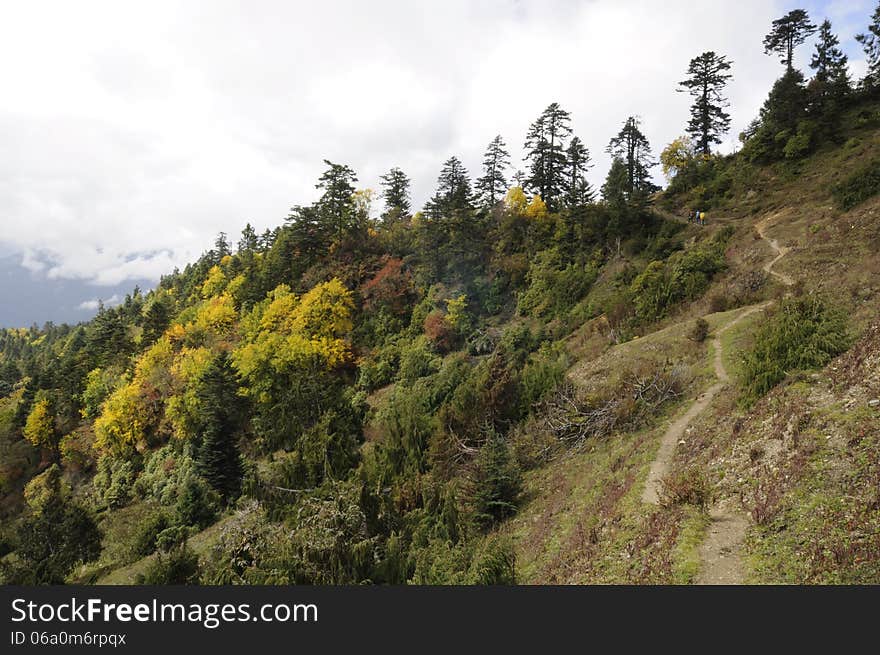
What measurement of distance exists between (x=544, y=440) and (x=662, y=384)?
5.02 m

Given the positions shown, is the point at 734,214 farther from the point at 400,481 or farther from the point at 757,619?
the point at 757,619

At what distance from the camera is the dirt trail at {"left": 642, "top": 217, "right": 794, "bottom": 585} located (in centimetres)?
663

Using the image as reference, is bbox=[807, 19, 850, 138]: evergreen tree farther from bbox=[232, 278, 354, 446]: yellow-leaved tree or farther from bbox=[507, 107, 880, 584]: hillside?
bbox=[232, 278, 354, 446]: yellow-leaved tree

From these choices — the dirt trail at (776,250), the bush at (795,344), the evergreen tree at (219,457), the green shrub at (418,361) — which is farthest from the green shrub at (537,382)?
the evergreen tree at (219,457)

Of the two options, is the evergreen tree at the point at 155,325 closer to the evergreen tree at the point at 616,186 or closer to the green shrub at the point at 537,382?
the green shrub at the point at 537,382

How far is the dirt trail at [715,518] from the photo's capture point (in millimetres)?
6633

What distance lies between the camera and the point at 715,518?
314 inches

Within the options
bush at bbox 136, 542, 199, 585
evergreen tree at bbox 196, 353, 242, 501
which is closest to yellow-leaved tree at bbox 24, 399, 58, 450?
evergreen tree at bbox 196, 353, 242, 501

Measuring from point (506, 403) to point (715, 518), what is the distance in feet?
37.1

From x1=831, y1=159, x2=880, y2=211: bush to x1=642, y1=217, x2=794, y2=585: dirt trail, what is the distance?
44.2ft

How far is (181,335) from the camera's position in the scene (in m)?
47.6

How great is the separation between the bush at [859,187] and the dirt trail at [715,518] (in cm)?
1348

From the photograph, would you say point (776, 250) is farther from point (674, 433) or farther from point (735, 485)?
point (735, 485)

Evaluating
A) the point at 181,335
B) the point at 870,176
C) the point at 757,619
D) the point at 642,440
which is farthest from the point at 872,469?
the point at 181,335
